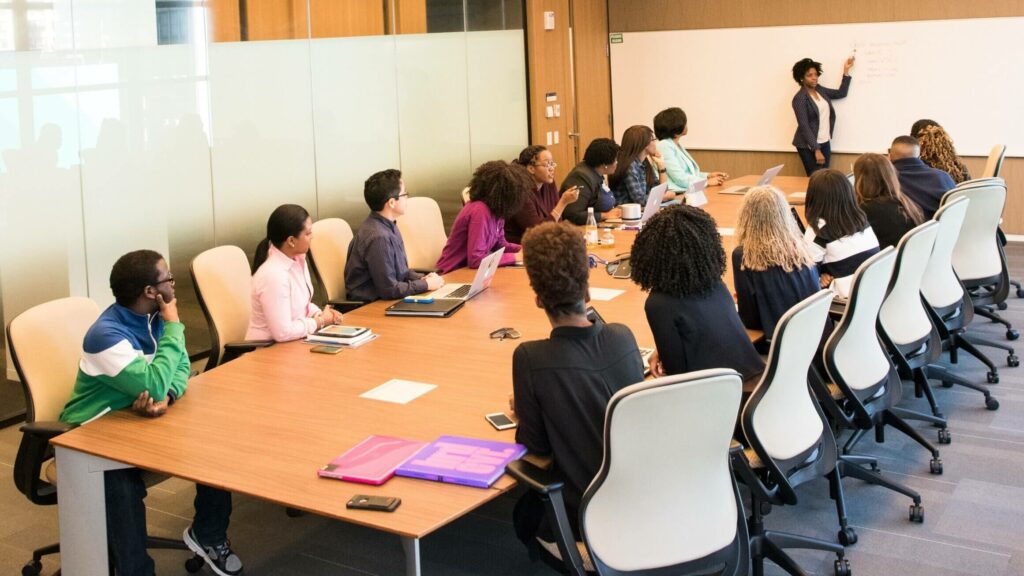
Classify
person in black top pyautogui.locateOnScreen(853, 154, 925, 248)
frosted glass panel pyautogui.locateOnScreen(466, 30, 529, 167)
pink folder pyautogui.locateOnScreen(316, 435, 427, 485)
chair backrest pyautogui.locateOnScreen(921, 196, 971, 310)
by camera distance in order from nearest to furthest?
pink folder pyautogui.locateOnScreen(316, 435, 427, 485) → chair backrest pyautogui.locateOnScreen(921, 196, 971, 310) → person in black top pyautogui.locateOnScreen(853, 154, 925, 248) → frosted glass panel pyautogui.locateOnScreen(466, 30, 529, 167)

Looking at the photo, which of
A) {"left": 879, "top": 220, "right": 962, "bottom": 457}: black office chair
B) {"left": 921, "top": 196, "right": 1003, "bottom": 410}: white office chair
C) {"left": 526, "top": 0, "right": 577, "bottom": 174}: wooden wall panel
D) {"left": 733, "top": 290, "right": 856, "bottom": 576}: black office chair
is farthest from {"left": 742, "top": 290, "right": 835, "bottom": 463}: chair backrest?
{"left": 526, "top": 0, "right": 577, "bottom": 174}: wooden wall panel

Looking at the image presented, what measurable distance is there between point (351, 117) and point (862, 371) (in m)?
4.63

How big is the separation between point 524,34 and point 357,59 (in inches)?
109

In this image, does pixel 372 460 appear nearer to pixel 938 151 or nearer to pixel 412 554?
pixel 412 554

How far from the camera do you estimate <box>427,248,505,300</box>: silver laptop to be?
16.0ft

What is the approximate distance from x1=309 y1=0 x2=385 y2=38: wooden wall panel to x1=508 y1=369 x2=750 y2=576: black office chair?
16.6 feet

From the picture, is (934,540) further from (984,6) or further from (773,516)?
(984,6)

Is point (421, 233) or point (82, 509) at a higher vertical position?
point (421, 233)

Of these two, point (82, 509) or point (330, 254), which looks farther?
point (330, 254)

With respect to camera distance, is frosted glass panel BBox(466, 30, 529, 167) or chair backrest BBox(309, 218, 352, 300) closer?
chair backrest BBox(309, 218, 352, 300)

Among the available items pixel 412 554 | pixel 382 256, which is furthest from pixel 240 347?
pixel 412 554

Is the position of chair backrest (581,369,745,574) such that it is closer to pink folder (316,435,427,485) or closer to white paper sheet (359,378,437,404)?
pink folder (316,435,427,485)

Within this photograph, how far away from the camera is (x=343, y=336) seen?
13.9 feet

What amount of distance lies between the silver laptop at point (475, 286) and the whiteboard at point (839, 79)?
6082 mm
